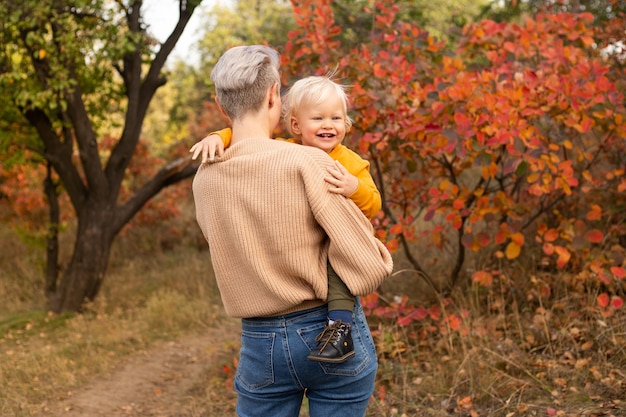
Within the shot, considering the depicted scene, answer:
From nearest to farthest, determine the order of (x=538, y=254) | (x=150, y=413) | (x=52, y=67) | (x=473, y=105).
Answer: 1. (x=473, y=105)
2. (x=150, y=413)
3. (x=538, y=254)
4. (x=52, y=67)

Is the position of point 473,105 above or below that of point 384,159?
above

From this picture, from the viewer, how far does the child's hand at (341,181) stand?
6.77ft

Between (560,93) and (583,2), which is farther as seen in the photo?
(583,2)

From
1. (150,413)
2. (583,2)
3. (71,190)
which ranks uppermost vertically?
(583,2)

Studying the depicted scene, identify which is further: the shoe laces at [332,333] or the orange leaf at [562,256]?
the orange leaf at [562,256]

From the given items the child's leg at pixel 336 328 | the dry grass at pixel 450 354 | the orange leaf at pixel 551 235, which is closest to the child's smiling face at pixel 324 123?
the child's leg at pixel 336 328

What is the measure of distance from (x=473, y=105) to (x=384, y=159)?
0.97 meters

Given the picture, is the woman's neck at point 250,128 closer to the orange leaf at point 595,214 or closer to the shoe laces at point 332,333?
the shoe laces at point 332,333

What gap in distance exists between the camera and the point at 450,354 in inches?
177

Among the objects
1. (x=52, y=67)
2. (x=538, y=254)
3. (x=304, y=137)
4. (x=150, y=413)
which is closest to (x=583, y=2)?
(x=538, y=254)

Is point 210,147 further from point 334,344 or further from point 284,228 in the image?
point 334,344

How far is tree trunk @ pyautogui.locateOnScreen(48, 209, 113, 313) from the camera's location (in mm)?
7445

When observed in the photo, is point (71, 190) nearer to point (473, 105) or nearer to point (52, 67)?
point (52, 67)

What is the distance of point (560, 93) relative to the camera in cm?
448
